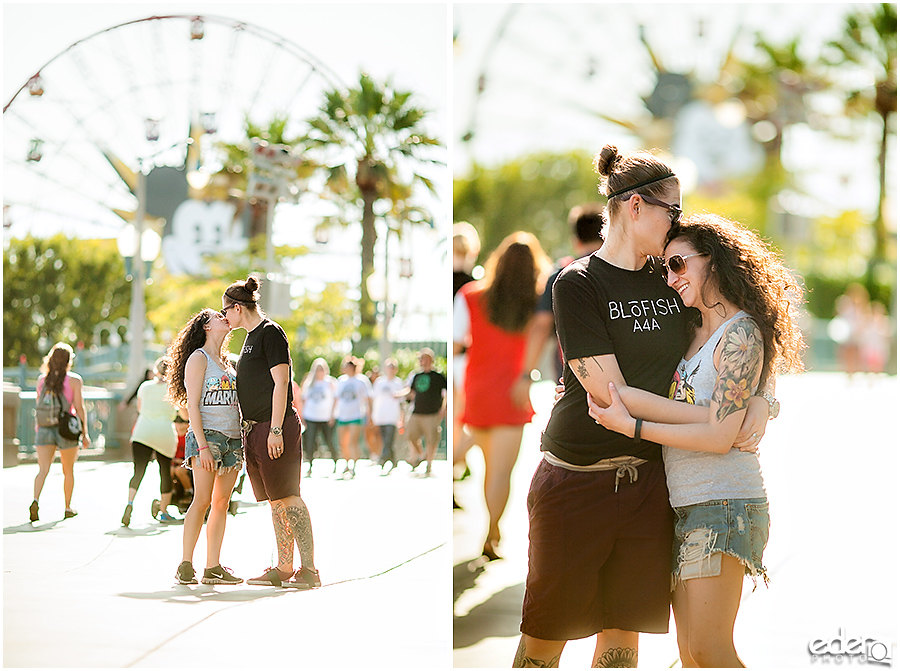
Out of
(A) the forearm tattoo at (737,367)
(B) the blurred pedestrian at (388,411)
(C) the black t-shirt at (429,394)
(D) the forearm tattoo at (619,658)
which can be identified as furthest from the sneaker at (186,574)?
(A) the forearm tattoo at (737,367)

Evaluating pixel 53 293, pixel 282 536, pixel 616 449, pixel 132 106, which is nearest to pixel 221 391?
pixel 282 536

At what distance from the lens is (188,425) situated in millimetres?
3664

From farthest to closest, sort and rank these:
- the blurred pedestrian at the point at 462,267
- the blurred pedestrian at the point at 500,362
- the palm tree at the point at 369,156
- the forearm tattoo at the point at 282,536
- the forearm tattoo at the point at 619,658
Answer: the blurred pedestrian at the point at 462,267
the blurred pedestrian at the point at 500,362
the palm tree at the point at 369,156
the forearm tattoo at the point at 282,536
the forearm tattoo at the point at 619,658

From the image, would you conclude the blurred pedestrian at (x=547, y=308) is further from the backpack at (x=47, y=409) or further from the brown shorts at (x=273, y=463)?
the backpack at (x=47, y=409)

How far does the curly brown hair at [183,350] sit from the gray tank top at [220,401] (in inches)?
2.1

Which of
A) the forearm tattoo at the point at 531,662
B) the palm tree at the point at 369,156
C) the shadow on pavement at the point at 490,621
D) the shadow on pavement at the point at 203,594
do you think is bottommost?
the shadow on pavement at the point at 490,621

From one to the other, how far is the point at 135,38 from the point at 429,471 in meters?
2.21

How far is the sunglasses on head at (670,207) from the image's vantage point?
271 centimetres

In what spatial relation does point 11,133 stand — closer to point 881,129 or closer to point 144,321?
point 144,321

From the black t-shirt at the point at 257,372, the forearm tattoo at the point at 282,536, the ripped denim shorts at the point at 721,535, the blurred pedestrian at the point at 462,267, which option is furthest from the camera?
the blurred pedestrian at the point at 462,267

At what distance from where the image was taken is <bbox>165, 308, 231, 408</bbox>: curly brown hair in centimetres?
364

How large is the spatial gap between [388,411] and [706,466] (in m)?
1.56

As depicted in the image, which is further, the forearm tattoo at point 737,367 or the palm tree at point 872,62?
the palm tree at point 872,62

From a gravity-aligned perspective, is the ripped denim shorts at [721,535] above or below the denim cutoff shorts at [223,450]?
below
